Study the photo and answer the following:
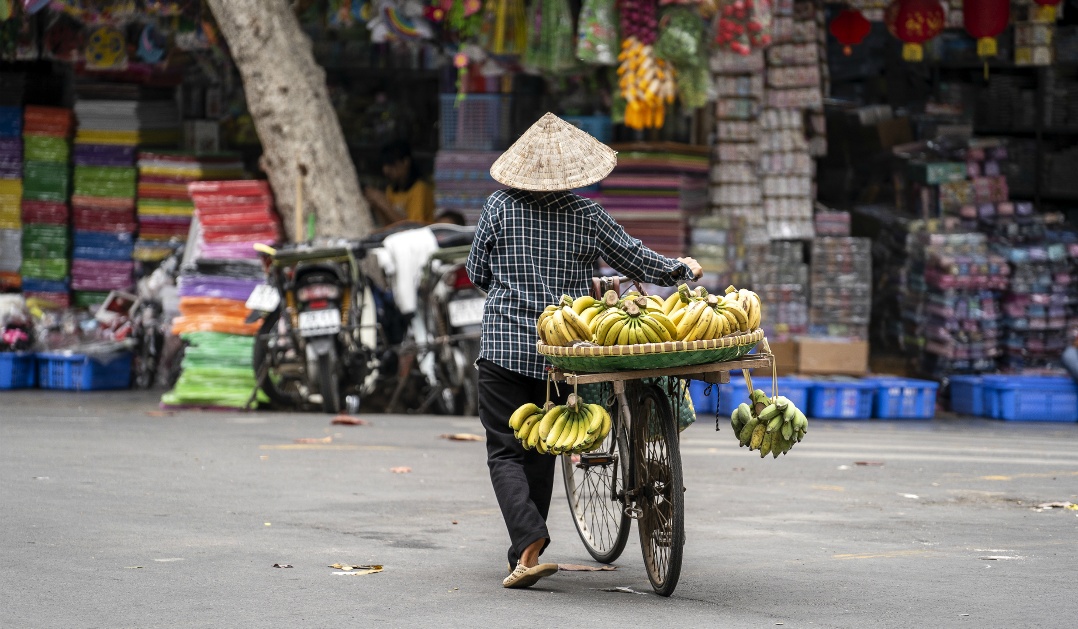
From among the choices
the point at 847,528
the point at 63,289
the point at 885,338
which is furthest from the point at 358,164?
the point at 847,528

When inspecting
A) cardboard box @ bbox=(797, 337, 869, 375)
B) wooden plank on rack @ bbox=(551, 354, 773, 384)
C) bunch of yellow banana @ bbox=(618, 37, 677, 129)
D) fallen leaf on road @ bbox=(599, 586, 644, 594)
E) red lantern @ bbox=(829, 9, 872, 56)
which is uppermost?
red lantern @ bbox=(829, 9, 872, 56)

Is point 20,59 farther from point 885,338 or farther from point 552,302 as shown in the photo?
point 552,302

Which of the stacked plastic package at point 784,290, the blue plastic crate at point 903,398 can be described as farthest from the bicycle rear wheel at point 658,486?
the stacked plastic package at point 784,290

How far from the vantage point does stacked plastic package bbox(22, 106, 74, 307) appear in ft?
A: 54.8

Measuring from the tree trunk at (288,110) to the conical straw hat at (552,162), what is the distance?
7.54 meters

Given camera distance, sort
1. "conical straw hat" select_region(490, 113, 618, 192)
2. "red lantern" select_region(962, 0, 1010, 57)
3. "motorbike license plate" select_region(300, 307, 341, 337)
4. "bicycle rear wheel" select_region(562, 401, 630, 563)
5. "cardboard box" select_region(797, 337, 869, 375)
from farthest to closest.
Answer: "red lantern" select_region(962, 0, 1010, 57)
"cardboard box" select_region(797, 337, 869, 375)
"motorbike license plate" select_region(300, 307, 341, 337)
"bicycle rear wheel" select_region(562, 401, 630, 563)
"conical straw hat" select_region(490, 113, 618, 192)

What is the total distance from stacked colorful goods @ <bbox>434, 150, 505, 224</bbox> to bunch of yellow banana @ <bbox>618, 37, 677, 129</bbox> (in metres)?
2.19

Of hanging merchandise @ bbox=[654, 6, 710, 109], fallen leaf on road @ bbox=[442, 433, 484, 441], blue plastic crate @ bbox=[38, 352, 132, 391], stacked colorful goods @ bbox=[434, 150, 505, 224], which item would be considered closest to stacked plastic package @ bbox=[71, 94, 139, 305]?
blue plastic crate @ bbox=[38, 352, 132, 391]

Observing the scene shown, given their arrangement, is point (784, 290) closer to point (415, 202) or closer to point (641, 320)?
point (415, 202)

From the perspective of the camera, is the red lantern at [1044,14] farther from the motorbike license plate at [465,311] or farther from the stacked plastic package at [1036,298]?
the motorbike license plate at [465,311]

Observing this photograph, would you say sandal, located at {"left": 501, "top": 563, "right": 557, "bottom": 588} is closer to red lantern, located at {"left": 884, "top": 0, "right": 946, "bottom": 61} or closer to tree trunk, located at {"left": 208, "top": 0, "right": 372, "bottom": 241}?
tree trunk, located at {"left": 208, "top": 0, "right": 372, "bottom": 241}

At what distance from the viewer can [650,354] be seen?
5852 mm

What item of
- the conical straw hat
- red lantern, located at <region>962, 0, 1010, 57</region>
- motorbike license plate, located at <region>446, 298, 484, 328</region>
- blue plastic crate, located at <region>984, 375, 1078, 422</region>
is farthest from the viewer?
red lantern, located at <region>962, 0, 1010, 57</region>

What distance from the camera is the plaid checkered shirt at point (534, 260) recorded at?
653 cm
